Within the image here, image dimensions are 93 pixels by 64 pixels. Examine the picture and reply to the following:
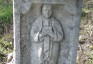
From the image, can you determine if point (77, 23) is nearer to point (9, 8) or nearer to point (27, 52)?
point (27, 52)

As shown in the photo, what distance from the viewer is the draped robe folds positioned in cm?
370

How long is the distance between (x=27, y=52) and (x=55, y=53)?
384 mm

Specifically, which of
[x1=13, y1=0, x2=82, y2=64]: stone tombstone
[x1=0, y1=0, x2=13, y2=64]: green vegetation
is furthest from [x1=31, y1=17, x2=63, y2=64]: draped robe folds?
[x1=0, y1=0, x2=13, y2=64]: green vegetation

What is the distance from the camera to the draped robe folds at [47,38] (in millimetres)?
3699

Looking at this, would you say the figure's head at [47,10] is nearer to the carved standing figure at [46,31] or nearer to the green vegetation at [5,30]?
the carved standing figure at [46,31]

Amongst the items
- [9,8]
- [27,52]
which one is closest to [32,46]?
[27,52]

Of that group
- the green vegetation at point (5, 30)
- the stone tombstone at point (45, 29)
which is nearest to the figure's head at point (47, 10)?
the stone tombstone at point (45, 29)

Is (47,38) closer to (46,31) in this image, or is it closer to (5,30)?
(46,31)

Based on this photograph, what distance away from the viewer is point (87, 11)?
6.95 meters

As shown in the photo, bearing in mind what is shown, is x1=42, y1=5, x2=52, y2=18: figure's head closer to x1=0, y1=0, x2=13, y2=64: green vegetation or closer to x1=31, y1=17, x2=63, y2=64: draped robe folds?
x1=31, y1=17, x2=63, y2=64: draped robe folds

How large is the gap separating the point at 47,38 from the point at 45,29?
124 mm

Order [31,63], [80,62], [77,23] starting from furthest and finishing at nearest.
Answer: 1. [80,62]
2. [31,63]
3. [77,23]

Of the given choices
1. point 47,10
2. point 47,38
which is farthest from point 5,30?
point 47,10

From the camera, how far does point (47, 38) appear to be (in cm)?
372
